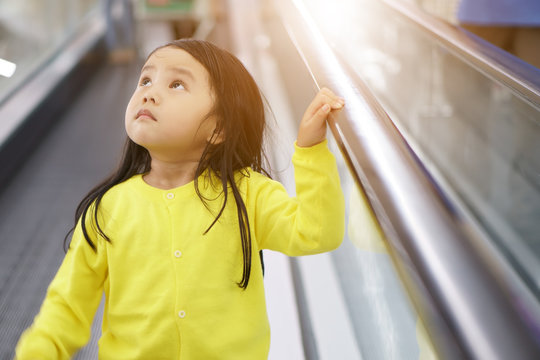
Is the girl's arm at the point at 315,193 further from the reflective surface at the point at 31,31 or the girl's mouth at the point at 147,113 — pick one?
the reflective surface at the point at 31,31

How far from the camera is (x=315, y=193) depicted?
42.8 inches

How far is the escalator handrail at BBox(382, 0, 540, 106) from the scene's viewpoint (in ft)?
5.25

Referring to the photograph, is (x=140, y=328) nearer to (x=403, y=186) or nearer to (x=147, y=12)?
(x=403, y=186)

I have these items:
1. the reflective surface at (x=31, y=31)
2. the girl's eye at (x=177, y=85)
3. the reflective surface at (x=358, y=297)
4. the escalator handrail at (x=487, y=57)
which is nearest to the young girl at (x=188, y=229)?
the girl's eye at (x=177, y=85)

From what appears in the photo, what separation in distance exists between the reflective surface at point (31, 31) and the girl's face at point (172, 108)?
2.42 m

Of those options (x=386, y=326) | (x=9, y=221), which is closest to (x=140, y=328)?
(x=386, y=326)

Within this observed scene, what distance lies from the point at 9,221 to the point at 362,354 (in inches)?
72.8

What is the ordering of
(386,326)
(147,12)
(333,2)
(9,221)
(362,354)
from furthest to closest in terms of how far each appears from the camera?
1. (147,12)
2. (333,2)
3. (9,221)
4. (362,354)
5. (386,326)

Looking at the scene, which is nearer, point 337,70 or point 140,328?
point 140,328

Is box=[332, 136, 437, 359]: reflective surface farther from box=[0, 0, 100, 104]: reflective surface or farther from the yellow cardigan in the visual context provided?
box=[0, 0, 100, 104]: reflective surface

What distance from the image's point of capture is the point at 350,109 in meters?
1.06

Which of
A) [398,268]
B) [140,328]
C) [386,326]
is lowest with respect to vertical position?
[386,326]

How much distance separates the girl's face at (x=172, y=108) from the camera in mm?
1145

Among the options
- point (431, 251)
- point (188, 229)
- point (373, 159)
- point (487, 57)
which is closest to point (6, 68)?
point (188, 229)
